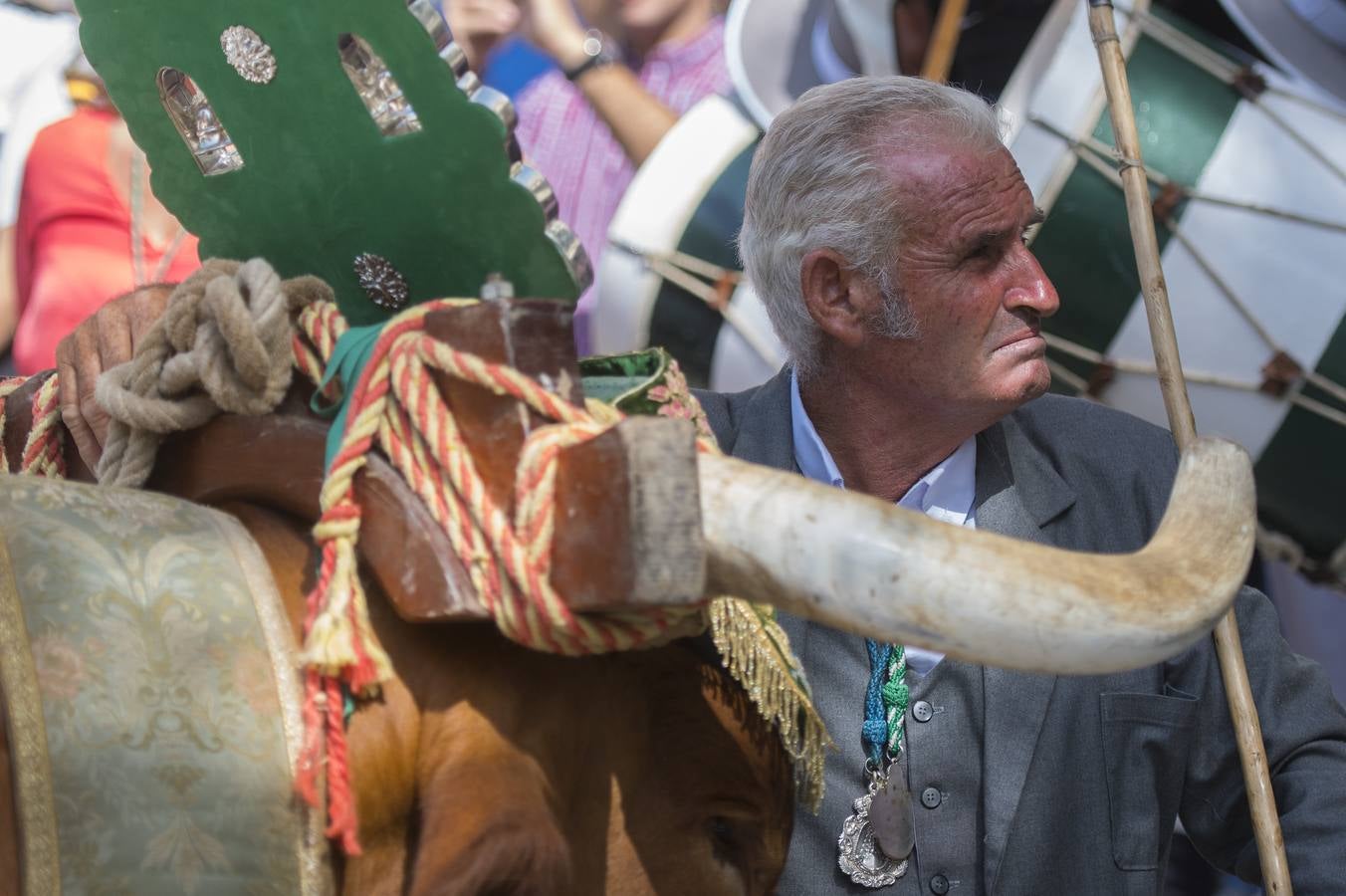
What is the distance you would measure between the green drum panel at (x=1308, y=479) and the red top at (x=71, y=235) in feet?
9.53

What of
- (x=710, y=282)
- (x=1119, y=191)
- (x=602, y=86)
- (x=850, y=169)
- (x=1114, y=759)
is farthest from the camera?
(x=602, y=86)

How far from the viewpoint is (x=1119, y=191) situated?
3404mm

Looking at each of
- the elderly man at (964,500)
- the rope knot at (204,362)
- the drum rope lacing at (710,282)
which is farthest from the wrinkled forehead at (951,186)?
the drum rope lacing at (710,282)

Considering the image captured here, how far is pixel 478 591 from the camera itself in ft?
3.39

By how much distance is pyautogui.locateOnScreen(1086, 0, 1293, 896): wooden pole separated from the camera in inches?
69.0

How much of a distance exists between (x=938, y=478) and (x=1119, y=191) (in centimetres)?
156

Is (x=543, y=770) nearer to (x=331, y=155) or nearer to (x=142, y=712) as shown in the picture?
(x=142, y=712)

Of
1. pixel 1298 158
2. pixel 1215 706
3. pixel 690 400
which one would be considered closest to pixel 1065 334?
pixel 1298 158

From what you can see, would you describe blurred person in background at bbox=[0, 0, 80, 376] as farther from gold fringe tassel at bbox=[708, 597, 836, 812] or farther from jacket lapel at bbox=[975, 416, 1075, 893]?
gold fringe tassel at bbox=[708, 597, 836, 812]

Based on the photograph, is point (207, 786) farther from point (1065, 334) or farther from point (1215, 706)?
point (1065, 334)

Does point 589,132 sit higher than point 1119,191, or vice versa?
point 1119,191

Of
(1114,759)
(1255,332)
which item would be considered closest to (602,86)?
(1255,332)

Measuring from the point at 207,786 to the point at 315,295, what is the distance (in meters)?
0.44

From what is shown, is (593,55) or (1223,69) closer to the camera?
(1223,69)
